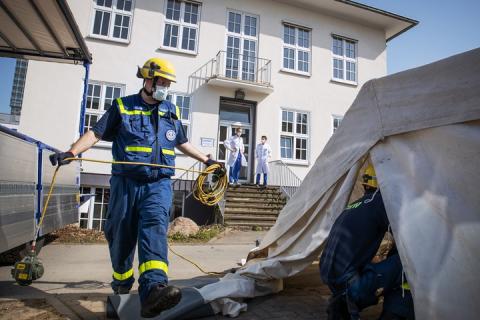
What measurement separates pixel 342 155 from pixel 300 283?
63.2 inches

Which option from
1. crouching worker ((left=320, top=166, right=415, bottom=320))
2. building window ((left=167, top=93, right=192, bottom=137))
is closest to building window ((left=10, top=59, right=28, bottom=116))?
building window ((left=167, top=93, right=192, bottom=137))

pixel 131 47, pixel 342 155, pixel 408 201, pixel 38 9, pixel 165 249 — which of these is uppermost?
pixel 131 47

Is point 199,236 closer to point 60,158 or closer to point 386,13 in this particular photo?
point 60,158

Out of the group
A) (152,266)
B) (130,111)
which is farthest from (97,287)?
(130,111)

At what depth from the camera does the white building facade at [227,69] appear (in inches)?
398

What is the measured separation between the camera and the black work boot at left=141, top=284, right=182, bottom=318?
2.09m

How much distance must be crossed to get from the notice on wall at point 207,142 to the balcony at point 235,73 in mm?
→ 1749

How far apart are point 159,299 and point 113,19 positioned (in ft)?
36.3

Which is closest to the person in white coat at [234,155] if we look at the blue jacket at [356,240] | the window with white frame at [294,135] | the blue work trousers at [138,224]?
the window with white frame at [294,135]

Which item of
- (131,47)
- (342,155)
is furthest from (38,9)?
(131,47)

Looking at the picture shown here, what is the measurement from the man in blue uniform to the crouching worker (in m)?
1.26

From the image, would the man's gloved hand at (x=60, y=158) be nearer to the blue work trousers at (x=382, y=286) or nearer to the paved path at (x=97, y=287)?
the paved path at (x=97, y=287)

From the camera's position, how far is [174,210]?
10.9 m

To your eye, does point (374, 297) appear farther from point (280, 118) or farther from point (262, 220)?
point (280, 118)
